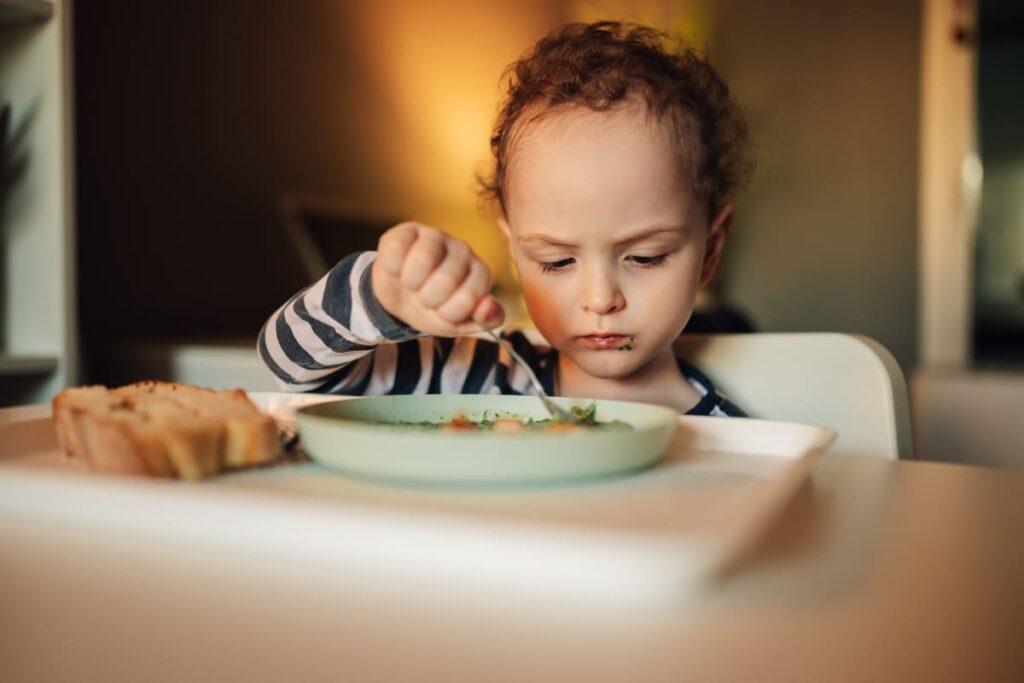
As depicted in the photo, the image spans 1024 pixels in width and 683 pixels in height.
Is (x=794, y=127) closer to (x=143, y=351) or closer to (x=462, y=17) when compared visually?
(x=462, y=17)

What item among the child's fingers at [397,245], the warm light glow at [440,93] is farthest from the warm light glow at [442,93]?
the child's fingers at [397,245]

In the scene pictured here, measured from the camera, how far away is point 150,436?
0.46 meters

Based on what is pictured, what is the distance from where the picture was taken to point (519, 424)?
1.98 ft

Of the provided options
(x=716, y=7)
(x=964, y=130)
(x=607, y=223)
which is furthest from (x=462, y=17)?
(x=607, y=223)

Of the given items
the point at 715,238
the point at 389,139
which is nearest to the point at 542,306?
the point at 715,238

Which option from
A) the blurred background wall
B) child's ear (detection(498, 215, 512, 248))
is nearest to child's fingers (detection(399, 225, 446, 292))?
child's ear (detection(498, 215, 512, 248))

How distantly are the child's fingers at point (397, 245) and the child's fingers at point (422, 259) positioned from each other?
13mm

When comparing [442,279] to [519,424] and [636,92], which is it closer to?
[519,424]

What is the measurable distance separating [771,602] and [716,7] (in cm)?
368

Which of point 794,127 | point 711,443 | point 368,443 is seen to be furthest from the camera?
point 794,127

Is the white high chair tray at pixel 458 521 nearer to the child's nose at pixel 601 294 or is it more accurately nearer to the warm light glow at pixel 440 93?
the child's nose at pixel 601 294

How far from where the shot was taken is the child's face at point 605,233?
0.87 meters

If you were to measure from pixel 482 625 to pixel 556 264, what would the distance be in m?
0.62

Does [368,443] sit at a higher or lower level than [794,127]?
lower
